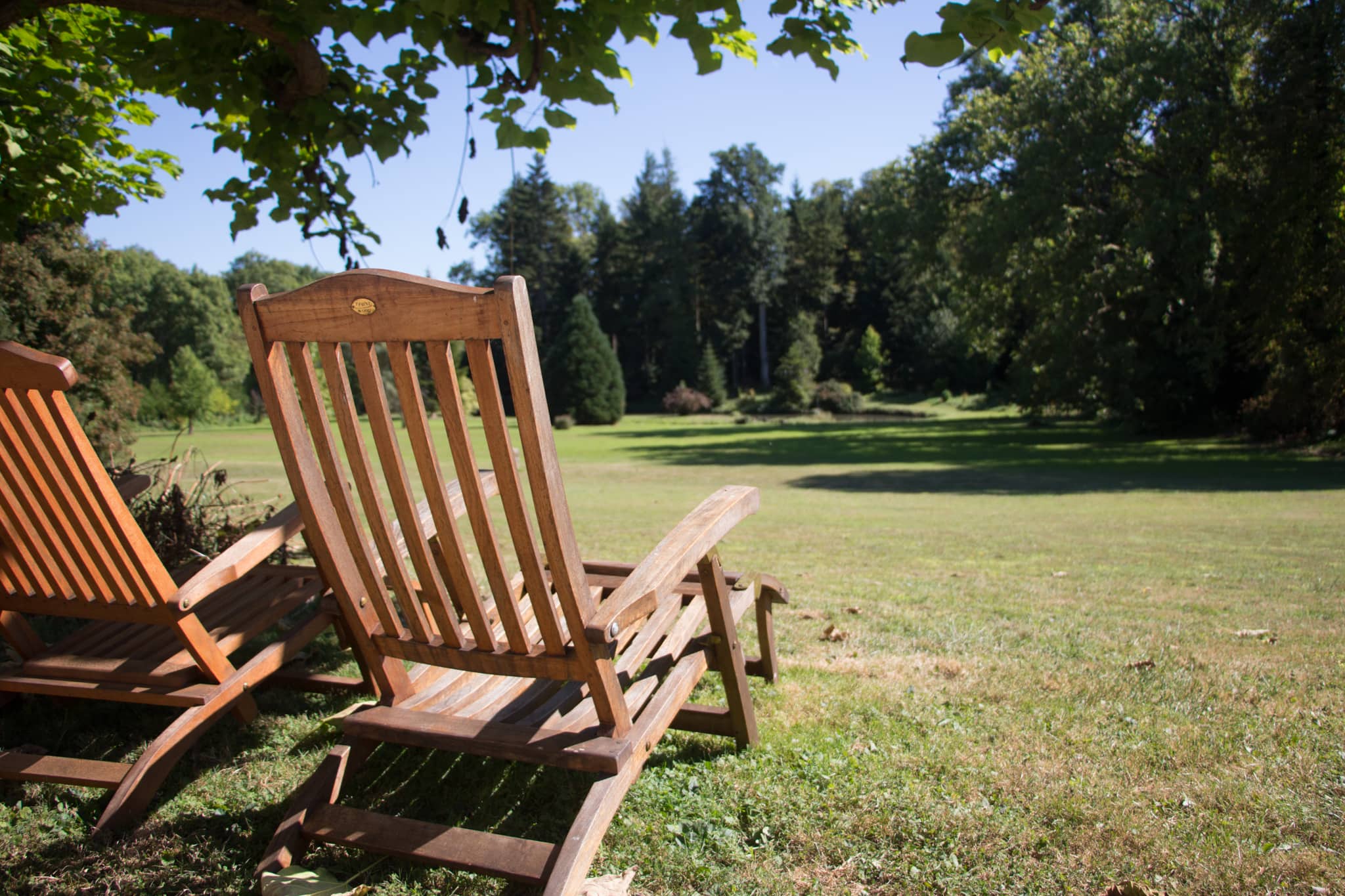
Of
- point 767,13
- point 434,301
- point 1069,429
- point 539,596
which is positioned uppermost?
point 767,13

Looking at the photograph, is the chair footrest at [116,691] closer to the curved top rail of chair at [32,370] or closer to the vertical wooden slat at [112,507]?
the vertical wooden slat at [112,507]

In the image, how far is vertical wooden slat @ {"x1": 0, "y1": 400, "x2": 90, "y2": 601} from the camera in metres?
2.30

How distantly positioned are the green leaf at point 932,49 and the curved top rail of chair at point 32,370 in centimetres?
290

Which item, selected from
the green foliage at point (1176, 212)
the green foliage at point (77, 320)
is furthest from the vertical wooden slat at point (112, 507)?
the green foliage at point (1176, 212)

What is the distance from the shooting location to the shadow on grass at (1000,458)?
13938mm

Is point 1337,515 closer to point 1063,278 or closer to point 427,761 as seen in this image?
point 427,761

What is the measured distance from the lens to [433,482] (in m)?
1.93

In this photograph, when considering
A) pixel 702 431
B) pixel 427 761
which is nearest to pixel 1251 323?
pixel 702 431

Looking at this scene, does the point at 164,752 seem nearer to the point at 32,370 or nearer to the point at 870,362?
the point at 32,370

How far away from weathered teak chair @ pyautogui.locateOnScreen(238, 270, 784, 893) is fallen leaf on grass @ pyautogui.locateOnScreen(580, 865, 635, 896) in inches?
9.3

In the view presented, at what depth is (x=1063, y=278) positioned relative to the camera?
→ 21703 millimetres

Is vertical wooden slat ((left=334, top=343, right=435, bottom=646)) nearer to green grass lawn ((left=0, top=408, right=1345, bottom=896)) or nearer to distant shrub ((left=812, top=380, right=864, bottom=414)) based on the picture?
green grass lawn ((left=0, top=408, right=1345, bottom=896))

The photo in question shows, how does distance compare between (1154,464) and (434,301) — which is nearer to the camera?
(434,301)

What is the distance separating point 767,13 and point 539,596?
3.60 m
